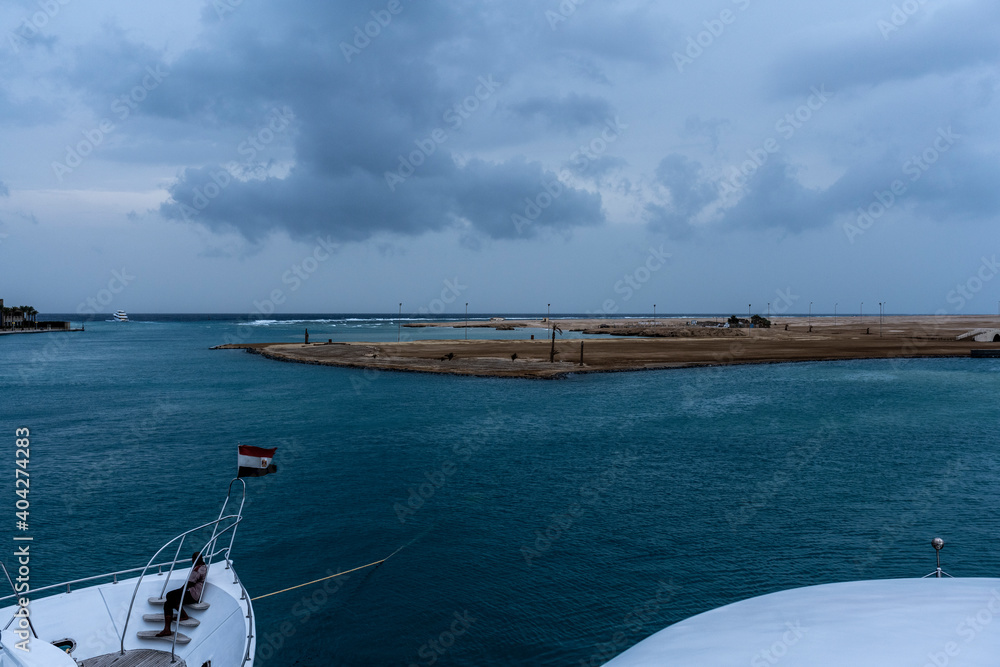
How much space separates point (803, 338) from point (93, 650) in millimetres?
131008

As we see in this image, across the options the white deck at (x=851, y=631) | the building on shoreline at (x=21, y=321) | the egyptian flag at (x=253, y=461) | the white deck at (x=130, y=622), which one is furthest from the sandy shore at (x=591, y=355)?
the building on shoreline at (x=21, y=321)

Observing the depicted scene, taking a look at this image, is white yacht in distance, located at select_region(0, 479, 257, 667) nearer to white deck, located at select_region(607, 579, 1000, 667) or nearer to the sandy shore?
white deck, located at select_region(607, 579, 1000, 667)

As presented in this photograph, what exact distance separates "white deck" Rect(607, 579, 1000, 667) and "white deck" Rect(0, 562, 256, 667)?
7.83m

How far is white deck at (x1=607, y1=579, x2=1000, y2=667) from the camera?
7.18m

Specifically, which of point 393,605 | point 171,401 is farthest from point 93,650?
point 171,401

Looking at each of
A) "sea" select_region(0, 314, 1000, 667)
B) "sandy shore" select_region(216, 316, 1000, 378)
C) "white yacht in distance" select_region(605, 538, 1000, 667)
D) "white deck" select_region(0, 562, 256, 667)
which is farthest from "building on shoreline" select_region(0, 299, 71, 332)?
"white yacht in distance" select_region(605, 538, 1000, 667)

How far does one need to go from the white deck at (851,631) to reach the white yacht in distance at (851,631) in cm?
1

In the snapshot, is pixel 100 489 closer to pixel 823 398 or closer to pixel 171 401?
pixel 171 401

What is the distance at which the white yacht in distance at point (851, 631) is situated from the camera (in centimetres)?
719

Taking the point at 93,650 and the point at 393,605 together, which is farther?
the point at 393,605

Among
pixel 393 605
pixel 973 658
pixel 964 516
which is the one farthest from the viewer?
pixel 964 516

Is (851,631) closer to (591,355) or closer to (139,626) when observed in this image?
(139,626)

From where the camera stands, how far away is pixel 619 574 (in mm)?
17562

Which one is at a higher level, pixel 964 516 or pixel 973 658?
pixel 973 658
